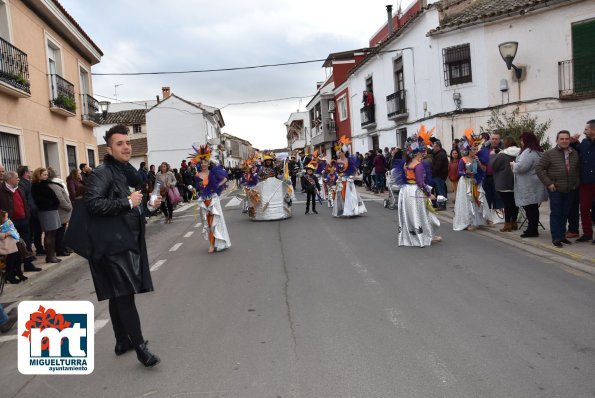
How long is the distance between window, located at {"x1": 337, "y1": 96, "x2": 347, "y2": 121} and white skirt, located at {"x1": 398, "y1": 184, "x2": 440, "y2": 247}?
3040 cm

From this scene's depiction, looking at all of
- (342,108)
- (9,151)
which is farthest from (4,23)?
(342,108)

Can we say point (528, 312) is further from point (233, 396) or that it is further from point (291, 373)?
point (233, 396)

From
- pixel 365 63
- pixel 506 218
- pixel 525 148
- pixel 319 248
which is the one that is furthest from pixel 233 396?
pixel 365 63

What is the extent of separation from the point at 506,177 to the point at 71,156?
14419 mm

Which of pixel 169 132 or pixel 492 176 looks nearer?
pixel 492 176

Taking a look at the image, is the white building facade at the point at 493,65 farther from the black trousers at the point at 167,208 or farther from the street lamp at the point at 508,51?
the black trousers at the point at 167,208

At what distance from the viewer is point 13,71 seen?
12.9 metres

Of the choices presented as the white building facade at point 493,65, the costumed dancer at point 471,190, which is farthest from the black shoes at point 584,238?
the white building facade at point 493,65

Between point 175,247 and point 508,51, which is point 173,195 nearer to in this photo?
point 175,247

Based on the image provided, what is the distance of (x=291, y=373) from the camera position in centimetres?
393

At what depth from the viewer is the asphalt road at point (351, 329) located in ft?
12.3

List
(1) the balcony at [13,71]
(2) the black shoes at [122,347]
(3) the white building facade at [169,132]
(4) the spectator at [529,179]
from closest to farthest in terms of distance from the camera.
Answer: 1. (2) the black shoes at [122,347]
2. (4) the spectator at [529,179]
3. (1) the balcony at [13,71]
4. (3) the white building facade at [169,132]

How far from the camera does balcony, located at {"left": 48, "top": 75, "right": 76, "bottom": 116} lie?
52.3 ft

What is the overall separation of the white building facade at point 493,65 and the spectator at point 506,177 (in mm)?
9198
